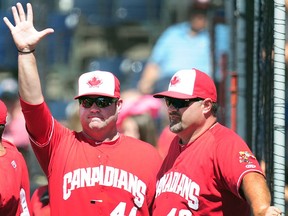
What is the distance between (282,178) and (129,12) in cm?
900

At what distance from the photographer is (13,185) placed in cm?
663

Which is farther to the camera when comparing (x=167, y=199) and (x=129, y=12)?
(x=129, y=12)

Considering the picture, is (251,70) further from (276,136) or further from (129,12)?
(129,12)

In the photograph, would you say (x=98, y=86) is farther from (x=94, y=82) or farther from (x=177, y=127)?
(x=177, y=127)

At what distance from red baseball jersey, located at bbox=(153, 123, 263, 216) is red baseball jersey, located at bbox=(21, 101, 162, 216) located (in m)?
0.24

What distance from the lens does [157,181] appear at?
6.66 meters

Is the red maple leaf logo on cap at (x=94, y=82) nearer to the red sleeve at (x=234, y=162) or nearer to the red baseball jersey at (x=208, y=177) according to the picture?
the red baseball jersey at (x=208, y=177)

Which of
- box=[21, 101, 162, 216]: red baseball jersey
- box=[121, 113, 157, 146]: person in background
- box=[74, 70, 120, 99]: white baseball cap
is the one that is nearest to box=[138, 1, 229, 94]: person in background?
box=[121, 113, 157, 146]: person in background

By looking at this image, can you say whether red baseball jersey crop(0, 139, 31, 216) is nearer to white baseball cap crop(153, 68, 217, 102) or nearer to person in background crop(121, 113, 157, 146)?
white baseball cap crop(153, 68, 217, 102)

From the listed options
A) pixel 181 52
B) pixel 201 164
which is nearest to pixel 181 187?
pixel 201 164

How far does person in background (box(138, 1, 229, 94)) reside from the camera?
12.2 meters

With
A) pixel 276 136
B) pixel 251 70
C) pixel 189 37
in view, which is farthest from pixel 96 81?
pixel 189 37

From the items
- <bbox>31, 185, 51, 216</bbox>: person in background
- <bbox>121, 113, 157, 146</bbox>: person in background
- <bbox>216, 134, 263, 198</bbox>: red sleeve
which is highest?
<bbox>121, 113, 157, 146</bbox>: person in background

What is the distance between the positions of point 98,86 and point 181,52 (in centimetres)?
580
